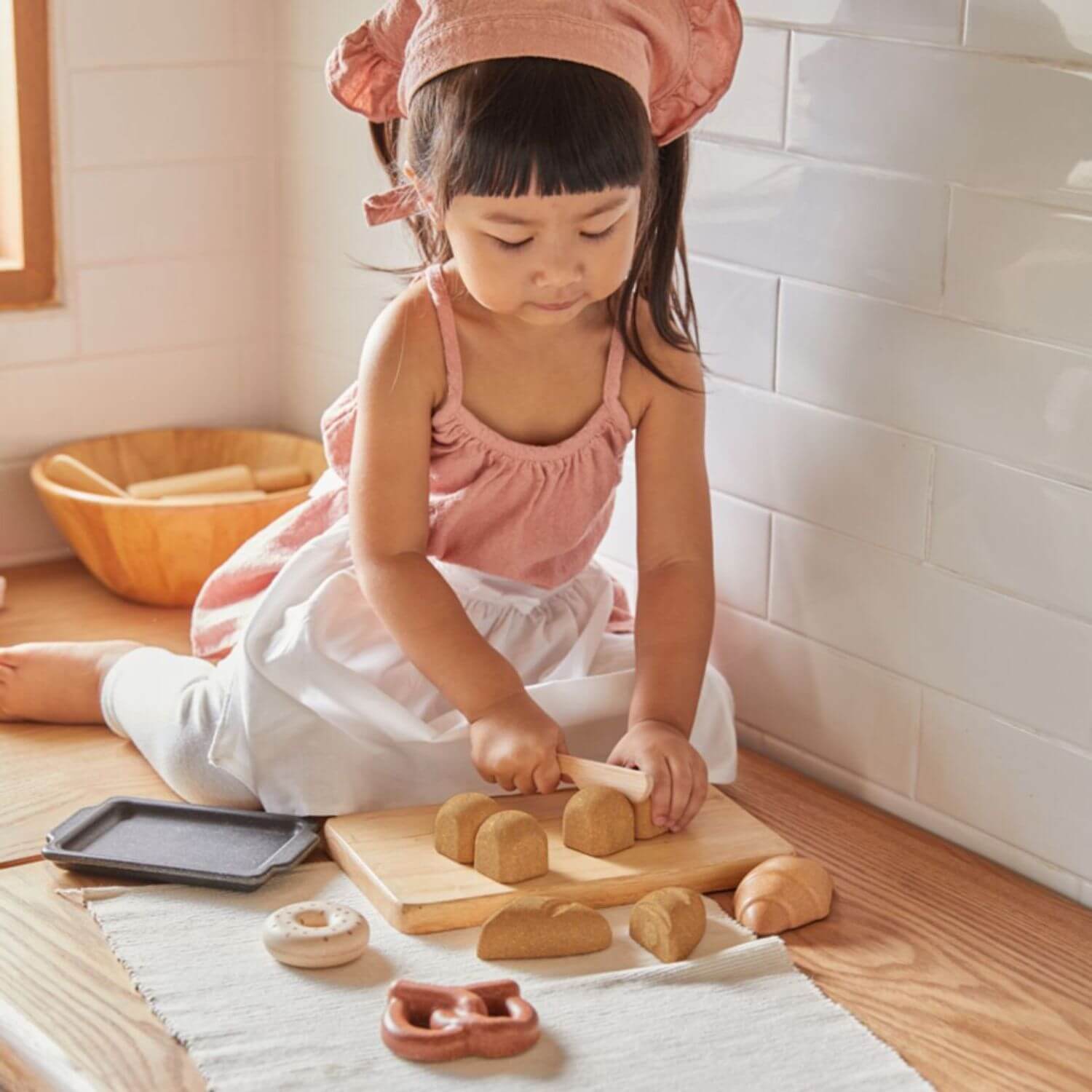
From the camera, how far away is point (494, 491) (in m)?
1.51

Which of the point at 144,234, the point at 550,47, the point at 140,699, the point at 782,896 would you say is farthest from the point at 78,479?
the point at 782,896

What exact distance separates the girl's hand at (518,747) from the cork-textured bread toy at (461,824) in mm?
37

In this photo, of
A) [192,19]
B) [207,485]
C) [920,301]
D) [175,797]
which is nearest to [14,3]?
[192,19]

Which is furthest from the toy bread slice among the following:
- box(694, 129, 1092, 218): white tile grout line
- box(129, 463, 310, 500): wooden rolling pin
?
box(129, 463, 310, 500): wooden rolling pin

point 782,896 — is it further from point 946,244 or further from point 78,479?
point 78,479

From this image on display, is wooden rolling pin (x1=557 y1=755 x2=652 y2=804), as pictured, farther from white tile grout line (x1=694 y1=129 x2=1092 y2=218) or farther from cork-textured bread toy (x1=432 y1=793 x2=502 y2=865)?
white tile grout line (x1=694 y1=129 x2=1092 y2=218)

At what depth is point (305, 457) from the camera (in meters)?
2.10

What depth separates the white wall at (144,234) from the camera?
2.02 meters

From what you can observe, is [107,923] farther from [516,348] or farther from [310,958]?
[516,348]

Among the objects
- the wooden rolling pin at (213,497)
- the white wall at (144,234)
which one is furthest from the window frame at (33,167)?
the wooden rolling pin at (213,497)

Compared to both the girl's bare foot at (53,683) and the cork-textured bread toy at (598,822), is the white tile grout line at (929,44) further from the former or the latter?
the girl's bare foot at (53,683)

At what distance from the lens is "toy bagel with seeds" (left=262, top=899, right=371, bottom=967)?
120 centimetres

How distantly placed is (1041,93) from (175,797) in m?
0.90

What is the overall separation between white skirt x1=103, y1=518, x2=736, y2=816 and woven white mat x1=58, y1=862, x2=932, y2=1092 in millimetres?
149
